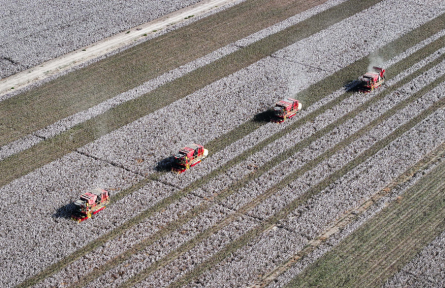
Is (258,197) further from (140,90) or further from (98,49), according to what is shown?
(98,49)

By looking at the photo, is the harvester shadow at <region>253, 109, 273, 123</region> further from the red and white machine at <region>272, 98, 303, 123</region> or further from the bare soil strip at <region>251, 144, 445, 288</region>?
the bare soil strip at <region>251, 144, 445, 288</region>

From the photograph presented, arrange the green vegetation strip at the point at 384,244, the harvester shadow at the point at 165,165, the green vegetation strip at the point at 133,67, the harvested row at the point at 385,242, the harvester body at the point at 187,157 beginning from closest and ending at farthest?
the green vegetation strip at the point at 384,244
the harvested row at the point at 385,242
the harvester body at the point at 187,157
the harvester shadow at the point at 165,165
the green vegetation strip at the point at 133,67

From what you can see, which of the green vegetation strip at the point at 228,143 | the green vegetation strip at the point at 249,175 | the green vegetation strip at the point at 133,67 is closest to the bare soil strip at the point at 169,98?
the green vegetation strip at the point at 228,143

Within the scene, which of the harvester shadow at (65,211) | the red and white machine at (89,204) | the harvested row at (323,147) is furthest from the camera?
the harvested row at (323,147)

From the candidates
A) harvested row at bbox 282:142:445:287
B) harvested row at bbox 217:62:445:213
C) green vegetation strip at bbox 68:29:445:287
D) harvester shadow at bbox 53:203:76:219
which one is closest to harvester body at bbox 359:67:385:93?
green vegetation strip at bbox 68:29:445:287

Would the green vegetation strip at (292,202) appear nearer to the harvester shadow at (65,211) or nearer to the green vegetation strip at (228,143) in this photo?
the green vegetation strip at (228,143)
